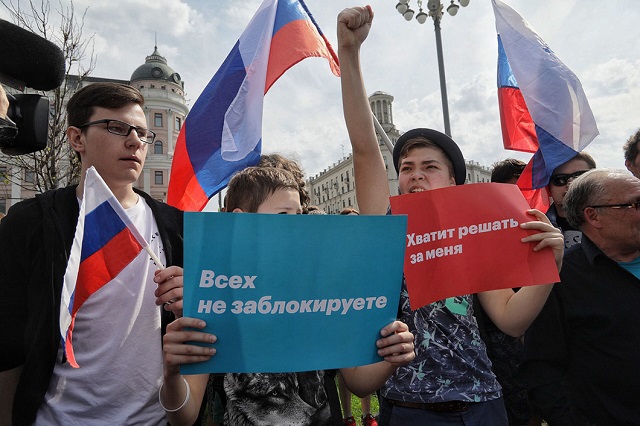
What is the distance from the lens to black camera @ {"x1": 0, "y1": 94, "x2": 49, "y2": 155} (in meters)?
1.64

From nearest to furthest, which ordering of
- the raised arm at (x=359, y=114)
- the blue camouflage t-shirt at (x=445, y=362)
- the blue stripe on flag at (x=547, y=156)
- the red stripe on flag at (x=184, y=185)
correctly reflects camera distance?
1. the blue camouflage t-shirt at (x=445, y=362)
2. the raised arm at (x=359, y=114)
3. the red stripe on flag at (x=184, y=185)
4. the blue stripe on flag at (x=547, y=156)

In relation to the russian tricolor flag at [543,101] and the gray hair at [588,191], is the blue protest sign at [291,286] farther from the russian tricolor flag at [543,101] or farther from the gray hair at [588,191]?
the russian tricolor flag at [543,101]

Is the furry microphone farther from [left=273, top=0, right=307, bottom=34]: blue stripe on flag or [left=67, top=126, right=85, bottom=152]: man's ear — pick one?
[left=273, top=0, right=307, bottom=34]: blue stripe on flag

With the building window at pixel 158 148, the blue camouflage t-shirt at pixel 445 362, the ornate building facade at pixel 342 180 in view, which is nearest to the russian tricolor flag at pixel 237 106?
the blue camouflage t-shirt at pixel 445 362

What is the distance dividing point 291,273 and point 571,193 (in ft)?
6.09

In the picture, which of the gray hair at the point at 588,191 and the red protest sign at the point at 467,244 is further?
the gray hair at the point at 588,191

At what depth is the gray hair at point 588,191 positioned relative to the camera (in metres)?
2.19

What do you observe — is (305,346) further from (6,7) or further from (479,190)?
(6,7)

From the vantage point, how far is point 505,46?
4113mm

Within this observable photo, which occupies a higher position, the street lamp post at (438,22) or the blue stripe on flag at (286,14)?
the street lamp post at (438,22)

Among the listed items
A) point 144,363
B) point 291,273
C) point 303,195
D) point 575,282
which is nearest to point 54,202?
point 144,363

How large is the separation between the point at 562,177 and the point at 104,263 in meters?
3.24

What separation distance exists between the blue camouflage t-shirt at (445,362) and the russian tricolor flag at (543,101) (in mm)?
2201

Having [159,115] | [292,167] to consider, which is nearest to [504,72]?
[292,167]
